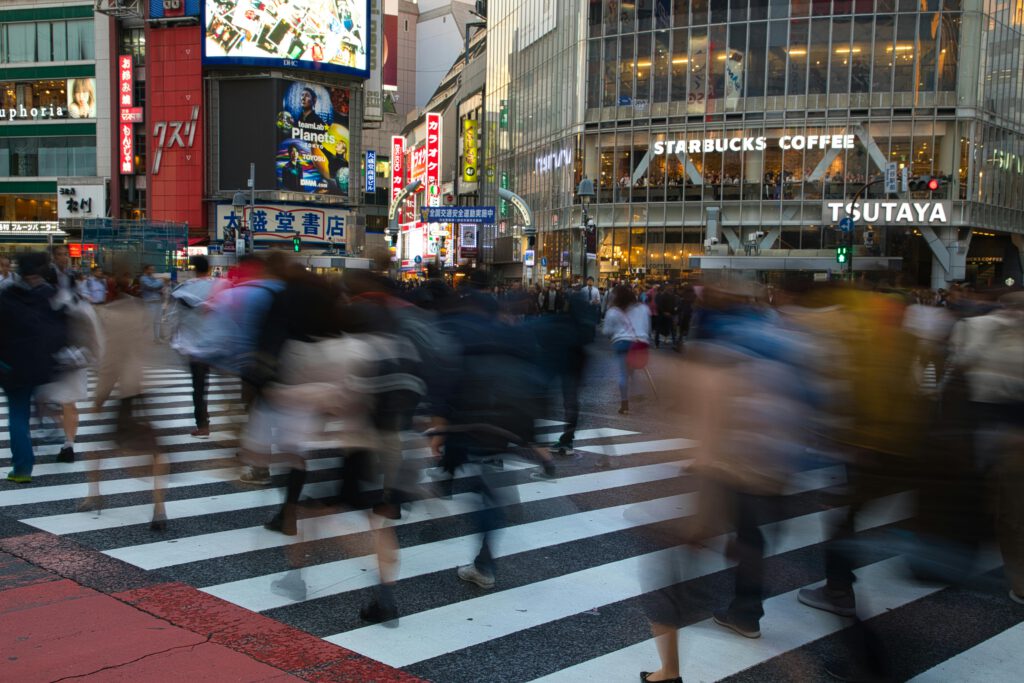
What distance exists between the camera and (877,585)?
6.12 m

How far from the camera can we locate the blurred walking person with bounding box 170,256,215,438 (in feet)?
32.1

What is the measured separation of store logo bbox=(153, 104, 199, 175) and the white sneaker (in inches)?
2147

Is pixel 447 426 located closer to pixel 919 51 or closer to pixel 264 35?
pixel 919 51

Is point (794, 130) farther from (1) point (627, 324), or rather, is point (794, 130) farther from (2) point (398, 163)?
(2) point (398, 163)

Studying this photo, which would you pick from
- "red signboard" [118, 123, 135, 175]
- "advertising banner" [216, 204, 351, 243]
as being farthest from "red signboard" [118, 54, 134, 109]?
"advertising banner" [216, 204, 351, 243]

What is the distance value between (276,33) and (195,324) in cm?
4835

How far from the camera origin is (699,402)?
432 cm

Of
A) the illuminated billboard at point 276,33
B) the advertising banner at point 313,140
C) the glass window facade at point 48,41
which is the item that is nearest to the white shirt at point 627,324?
the advertising banner at point 313,140

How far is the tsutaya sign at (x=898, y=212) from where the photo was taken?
42.0 m

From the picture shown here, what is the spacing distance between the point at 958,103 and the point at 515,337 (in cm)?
4324

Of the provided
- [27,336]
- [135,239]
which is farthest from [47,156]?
[27,336]

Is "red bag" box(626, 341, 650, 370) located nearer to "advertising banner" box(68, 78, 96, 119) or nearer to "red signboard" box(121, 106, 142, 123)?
"red signboard" box(121, 106, 142, 123)

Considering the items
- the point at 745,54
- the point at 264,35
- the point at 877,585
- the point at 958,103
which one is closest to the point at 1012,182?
the point at 958,103

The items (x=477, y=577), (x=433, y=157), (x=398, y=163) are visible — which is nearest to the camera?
(x=477, y=577)
